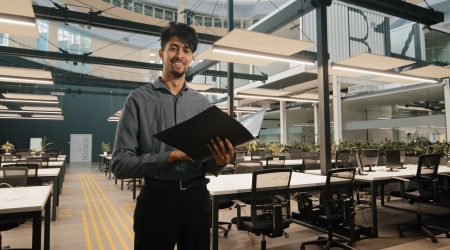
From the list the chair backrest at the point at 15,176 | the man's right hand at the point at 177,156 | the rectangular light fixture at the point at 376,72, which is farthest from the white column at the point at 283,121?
the man's right hand at the point at 177,156

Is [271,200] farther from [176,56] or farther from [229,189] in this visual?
[176,56]

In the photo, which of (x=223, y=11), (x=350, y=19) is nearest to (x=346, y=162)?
(x=350, y=19)

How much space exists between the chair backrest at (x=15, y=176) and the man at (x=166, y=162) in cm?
308

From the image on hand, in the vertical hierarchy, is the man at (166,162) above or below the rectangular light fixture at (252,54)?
below

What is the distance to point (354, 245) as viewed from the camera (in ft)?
11.6

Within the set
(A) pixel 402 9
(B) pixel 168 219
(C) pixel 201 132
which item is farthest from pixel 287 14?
(B) pixel 168 219

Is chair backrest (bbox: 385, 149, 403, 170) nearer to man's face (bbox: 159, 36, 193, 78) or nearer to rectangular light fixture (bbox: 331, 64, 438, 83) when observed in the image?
rectangular light fixture (bbox: 331, 64, 438, 83)

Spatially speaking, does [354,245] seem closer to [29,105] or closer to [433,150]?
[433,150]

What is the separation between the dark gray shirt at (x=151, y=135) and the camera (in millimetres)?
1183

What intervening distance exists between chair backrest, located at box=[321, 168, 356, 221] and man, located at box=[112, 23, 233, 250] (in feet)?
7.24

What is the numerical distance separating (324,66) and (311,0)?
3.49ft

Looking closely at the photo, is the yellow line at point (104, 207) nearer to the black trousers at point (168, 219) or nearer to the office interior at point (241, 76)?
the office interior at point (241, 76)

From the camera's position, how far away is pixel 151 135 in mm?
1299

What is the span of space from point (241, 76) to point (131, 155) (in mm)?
9229
